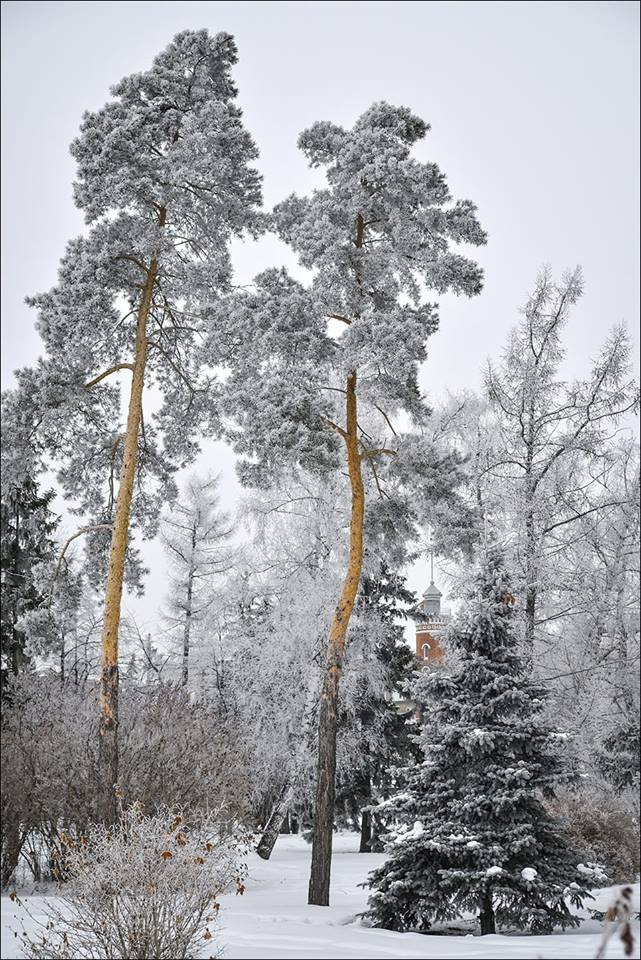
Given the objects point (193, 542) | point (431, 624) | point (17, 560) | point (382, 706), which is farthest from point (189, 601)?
point (431, 624)

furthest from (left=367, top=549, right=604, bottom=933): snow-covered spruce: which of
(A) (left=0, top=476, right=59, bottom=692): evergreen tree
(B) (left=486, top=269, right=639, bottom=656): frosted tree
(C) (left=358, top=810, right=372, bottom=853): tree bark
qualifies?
(C) (left=358, top=810, right=372, bottom=853): tree bark

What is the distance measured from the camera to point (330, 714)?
36.2 ft

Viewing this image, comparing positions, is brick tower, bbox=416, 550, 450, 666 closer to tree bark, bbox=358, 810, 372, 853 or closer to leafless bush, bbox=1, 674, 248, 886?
leafless bush, bbox=1, 674, 248, 886

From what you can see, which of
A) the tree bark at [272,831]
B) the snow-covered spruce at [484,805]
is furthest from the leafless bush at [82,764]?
the tree bark at [272,831]

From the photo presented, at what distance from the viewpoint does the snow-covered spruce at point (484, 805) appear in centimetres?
923

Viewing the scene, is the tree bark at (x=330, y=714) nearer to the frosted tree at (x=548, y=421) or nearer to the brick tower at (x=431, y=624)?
the brick tower at (x=431, y=624)

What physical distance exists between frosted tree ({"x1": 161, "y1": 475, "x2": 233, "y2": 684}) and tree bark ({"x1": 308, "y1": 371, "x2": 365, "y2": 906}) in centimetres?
1379

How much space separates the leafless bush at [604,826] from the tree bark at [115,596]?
7.95 m

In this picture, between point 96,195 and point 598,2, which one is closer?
point 96,195

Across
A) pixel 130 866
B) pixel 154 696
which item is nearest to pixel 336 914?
pixel 130 866

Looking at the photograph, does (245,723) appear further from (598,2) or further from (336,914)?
(598,2)

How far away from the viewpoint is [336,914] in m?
9.85

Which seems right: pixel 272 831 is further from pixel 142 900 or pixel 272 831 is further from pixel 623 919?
pixel 623 919

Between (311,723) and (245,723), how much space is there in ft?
5.27
